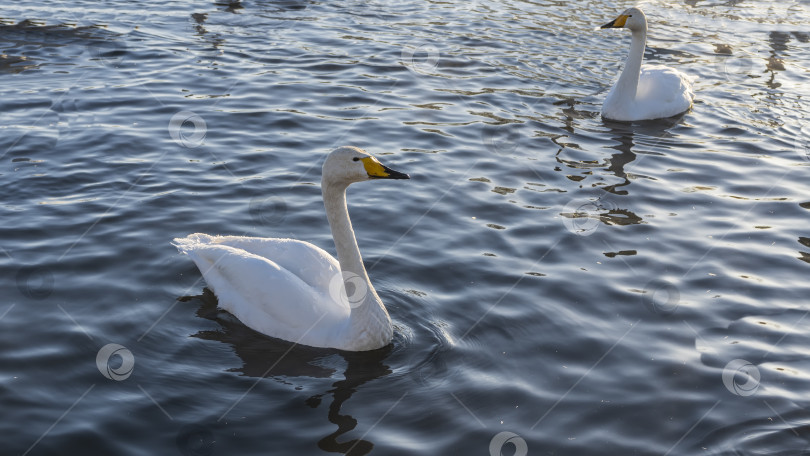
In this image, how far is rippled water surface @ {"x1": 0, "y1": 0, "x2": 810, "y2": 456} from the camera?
6.32 meters

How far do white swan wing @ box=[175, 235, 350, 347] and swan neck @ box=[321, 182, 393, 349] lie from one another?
211mm

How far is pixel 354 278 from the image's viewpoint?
714cm

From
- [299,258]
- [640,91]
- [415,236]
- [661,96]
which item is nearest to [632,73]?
[640,91]

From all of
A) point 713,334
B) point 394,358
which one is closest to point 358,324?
point 394,358

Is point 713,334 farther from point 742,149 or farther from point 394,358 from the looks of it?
point 742,149

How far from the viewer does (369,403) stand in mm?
6465

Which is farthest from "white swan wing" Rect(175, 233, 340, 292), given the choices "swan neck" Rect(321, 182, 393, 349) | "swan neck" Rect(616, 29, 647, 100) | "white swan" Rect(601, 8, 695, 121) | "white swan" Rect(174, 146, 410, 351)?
"swan neck" Rect(616, 29, 647, 100)

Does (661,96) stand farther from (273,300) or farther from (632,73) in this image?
(273,300)

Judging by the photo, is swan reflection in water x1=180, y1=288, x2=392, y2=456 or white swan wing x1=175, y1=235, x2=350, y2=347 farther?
white swan wing x1=175, y1=235, x2=350, y2=347

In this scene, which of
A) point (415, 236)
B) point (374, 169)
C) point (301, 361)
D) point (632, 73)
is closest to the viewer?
point (374, 169)

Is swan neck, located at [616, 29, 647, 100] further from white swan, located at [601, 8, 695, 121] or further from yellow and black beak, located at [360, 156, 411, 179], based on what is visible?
yellow and black beak, located at [360, 156, 411, 179]

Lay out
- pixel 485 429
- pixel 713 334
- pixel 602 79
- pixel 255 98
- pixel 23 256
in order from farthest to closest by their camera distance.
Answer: pixel 602 79 → pixel 255 98 → pixel 23 256 → pixel 713 334 → pixel 485 429

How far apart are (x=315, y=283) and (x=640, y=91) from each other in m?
7.96

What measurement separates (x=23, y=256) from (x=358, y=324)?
3.49 m
